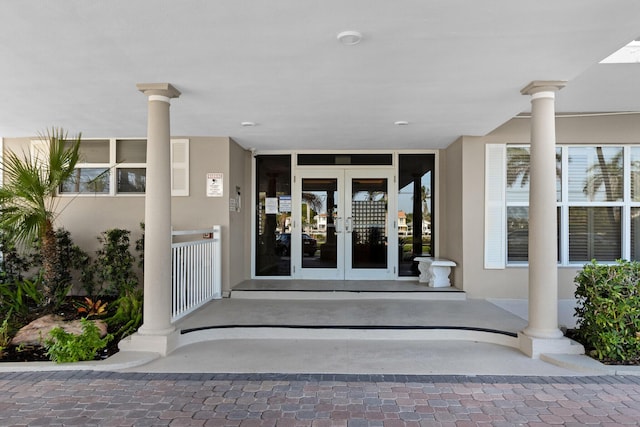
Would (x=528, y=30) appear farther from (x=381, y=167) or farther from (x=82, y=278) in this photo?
(x=82, y=278)

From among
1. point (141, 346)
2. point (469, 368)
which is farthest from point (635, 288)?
point (141, 346)

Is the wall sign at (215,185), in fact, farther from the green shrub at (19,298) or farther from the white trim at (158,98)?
the green shrub at (19,298)

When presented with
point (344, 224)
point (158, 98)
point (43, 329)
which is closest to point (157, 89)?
point (158, 98)

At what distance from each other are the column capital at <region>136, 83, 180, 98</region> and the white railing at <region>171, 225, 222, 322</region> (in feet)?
4.67

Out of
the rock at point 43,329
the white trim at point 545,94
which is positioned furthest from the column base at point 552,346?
the rock at point 43,329

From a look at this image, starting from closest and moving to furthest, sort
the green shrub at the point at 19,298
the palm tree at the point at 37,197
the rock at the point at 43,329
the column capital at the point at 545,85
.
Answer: the column capital at the point at 545,85
the rock at the point at 43,329
the palm tree at the point at 37,197
the green shrub at the point at 19,298

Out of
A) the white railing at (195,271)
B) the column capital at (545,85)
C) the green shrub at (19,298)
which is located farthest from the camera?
the green shrub at (19,298)

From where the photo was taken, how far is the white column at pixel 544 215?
376 cm

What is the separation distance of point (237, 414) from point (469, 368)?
203cm

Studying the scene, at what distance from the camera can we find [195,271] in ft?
16.5

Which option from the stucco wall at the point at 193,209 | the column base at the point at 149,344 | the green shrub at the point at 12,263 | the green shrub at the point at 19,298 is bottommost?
the column base at the point at 149,344

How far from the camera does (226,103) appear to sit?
4.27m

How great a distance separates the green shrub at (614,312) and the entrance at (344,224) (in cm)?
346

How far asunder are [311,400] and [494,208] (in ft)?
13.9
